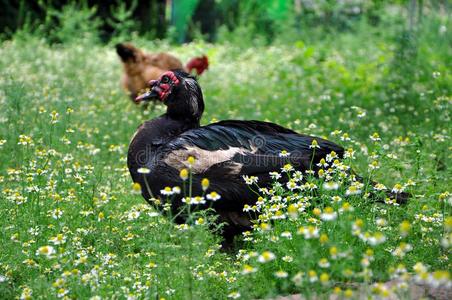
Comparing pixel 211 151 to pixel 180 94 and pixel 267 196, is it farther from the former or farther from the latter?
pixel 180 94

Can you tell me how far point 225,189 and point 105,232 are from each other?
0.86m

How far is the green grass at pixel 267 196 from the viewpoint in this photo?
12.4ft

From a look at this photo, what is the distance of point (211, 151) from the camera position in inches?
195

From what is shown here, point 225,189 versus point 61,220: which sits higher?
point 225,189

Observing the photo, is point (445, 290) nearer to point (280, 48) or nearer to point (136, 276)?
point (136, 276)

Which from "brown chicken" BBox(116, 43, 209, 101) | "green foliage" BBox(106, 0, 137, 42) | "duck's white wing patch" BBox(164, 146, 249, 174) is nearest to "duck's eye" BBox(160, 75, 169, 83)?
"duck's white wing patch" BBox(164, 146, 249, 174)

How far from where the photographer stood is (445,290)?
3.58 metres

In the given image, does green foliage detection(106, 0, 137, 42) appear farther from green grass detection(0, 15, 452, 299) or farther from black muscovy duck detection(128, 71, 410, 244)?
black muscovy duck detection(128, 71, 410, 244)

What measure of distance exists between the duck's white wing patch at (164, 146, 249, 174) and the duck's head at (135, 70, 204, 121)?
484 millimetres

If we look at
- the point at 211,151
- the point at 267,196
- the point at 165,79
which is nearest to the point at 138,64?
the point at 165,79

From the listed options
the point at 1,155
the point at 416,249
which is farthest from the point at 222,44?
the point at 416,249

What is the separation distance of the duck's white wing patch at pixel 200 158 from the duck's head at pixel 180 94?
48cm

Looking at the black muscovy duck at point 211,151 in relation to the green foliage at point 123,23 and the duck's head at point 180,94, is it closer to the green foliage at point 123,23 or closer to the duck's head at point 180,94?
the duck's head at point 180,94

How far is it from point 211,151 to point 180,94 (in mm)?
613
